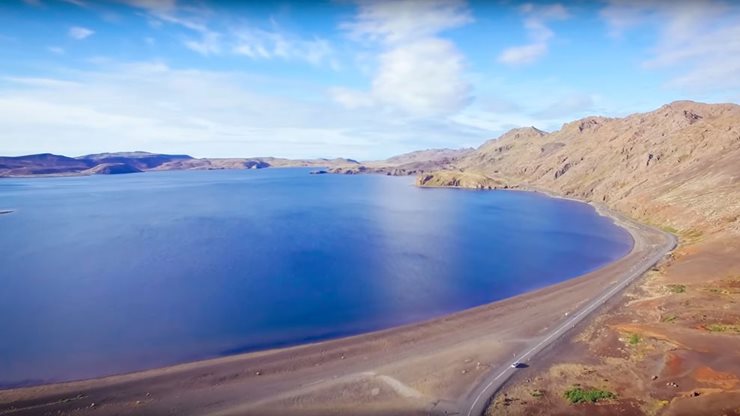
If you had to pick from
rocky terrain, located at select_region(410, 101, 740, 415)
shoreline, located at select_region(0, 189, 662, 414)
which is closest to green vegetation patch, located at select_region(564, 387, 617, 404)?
rocky terrain, located at select_region(410, 101, 740, 415)

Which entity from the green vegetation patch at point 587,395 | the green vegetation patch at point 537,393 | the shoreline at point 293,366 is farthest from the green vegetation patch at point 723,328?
the green vegetation patch at point 537,393

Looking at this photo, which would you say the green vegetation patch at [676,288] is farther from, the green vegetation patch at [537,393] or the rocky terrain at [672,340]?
the green vegetation patch at [537,393]

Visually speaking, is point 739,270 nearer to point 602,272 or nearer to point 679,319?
point 602,272

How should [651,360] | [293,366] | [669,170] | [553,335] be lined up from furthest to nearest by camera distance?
[669,170] → [553,335] → [293,366] → [651,360]

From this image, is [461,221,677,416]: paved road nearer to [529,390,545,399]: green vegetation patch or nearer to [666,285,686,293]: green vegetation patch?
[529,390,545,399]: green vegetation patch

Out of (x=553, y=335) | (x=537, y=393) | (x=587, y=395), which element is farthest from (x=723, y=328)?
(x=537, y=393)

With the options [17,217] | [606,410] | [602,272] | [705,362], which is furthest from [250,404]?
[17,217]

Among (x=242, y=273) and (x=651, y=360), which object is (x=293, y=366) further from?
(x=242, y=273)
